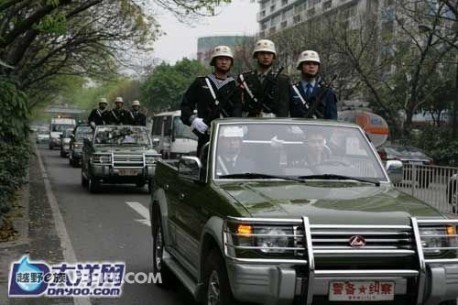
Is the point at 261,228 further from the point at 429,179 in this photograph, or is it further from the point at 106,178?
the point at 106,178

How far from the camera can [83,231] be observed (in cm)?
1099

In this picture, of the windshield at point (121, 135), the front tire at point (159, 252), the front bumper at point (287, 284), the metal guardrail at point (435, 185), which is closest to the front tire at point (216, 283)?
the front bumper at point (287, 284)

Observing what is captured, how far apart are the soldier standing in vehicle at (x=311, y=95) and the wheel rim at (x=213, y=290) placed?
2942 mm

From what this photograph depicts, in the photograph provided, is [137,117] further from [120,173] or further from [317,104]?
[317,104]

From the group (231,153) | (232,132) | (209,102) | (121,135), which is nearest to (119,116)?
(121,135)

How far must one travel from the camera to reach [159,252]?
733cm

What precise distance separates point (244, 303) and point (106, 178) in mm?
12392

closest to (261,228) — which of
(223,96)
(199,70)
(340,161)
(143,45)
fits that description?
(340,161)

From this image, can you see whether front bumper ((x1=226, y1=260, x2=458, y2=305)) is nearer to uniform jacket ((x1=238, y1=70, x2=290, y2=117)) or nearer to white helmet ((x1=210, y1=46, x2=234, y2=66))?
uniform jacket ((x1=238, y1=70, x2=290, y2=117))

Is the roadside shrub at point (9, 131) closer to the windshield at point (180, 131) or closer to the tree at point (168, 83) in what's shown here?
the windshield at point (180, 131)

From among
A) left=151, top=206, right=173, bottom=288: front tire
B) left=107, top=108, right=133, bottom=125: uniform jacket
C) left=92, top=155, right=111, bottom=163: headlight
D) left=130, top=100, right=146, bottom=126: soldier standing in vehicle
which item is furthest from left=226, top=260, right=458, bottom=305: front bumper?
left=130, top=100, right=146, bottom=126: soldier standing in vehicle

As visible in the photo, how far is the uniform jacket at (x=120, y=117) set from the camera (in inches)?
769

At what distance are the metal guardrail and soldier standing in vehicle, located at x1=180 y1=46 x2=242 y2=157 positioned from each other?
5186 mm

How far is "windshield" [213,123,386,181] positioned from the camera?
572cm
